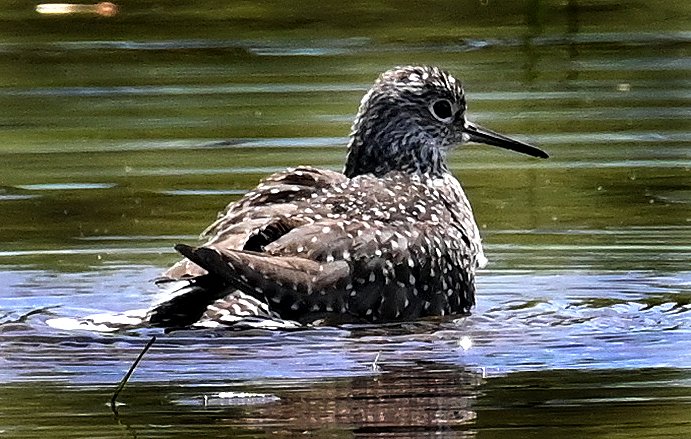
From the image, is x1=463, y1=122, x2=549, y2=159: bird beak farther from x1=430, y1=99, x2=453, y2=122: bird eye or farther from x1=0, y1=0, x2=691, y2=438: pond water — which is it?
x1=0, y1=0, x2=691, y2=438: pond water

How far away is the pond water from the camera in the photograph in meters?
8.57

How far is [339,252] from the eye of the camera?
10078mm

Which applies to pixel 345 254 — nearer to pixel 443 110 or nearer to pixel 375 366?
pixel 375 366

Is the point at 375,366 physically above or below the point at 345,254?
below

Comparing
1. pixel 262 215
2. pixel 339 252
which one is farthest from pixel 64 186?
pixel 339 252

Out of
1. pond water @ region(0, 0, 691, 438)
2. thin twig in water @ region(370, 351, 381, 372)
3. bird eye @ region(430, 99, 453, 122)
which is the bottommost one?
thin twig in water @ region(370, 351, 381, 372)

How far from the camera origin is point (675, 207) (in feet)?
40.4

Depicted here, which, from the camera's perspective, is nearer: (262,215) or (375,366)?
(375,366)

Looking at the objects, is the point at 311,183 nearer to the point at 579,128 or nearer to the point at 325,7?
the point at 579,128

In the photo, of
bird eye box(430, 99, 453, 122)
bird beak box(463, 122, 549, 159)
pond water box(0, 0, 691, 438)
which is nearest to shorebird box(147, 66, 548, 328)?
pond water box(0, 0, 691, 438)

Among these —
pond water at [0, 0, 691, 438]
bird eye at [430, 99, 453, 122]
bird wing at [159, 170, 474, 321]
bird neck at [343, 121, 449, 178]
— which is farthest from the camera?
bird eye at [430, 99, 453, 122]

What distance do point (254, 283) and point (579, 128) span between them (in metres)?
5.15

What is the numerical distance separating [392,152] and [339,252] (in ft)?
5.59

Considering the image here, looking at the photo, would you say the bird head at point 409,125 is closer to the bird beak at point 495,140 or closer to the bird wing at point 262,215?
the bird beak at point 495,140
